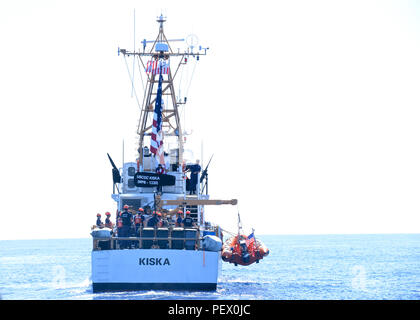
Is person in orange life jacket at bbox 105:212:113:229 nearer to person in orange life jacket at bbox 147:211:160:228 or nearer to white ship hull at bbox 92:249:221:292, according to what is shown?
person in orange life jacket at bbox 147:211:160:228

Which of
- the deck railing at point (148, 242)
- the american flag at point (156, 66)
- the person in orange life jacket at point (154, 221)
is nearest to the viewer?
the deck railing at point (148, 242)

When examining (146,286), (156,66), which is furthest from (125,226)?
(156,66)

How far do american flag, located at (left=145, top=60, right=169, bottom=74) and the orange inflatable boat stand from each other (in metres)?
12.0

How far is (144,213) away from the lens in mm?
36875

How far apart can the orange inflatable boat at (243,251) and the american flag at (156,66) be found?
1203 cm

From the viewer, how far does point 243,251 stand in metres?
40.0

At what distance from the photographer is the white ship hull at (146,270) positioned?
31.3 meters

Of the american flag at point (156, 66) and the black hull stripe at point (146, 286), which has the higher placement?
the american flag at point (156, 66)

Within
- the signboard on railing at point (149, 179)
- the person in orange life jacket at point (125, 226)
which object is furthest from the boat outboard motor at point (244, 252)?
the person in orange life jacket at point (125, 226)

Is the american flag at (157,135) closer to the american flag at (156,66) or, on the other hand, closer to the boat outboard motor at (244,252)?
the american flag at (156,66)
